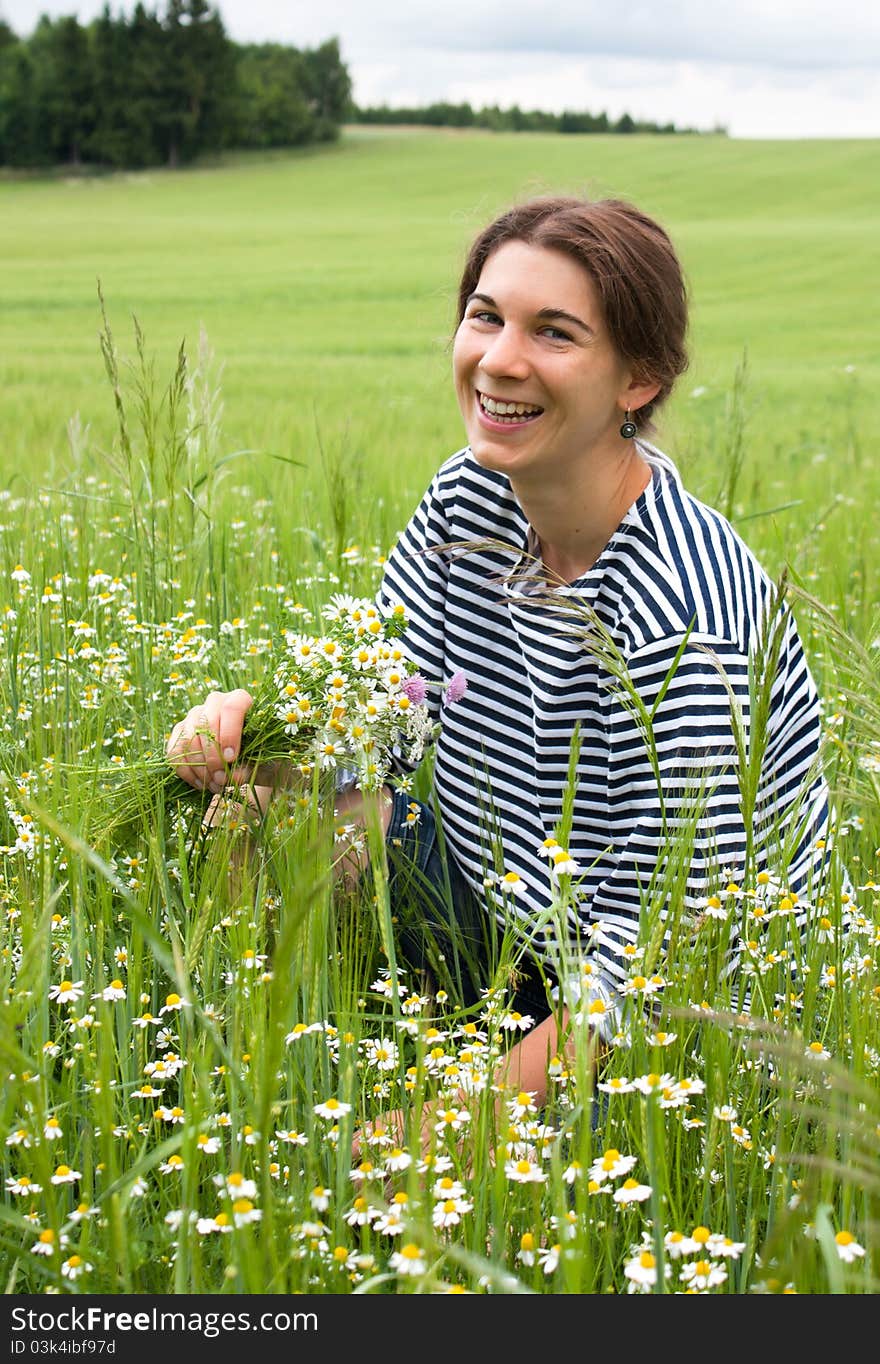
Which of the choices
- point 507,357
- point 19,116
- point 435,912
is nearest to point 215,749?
point 435,912

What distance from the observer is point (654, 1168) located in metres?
1.28

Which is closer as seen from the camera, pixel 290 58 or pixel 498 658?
pixel 498 658

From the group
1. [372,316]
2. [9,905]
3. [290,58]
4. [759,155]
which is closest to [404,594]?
[9,905]

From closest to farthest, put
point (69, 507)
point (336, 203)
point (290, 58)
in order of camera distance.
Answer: point (69, 507) < point (336, 203) < point (290, 58)

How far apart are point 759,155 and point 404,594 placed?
5141cm

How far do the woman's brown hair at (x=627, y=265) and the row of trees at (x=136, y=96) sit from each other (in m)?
67.8

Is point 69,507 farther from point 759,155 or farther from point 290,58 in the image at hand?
point 290,58

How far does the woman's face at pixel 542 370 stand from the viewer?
2.50 m

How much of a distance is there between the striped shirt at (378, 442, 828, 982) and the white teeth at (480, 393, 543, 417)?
0.27 meters

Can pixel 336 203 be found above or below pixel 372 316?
above

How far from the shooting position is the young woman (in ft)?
7.49

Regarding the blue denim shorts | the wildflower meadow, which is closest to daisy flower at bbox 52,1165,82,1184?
the wildflower meadow

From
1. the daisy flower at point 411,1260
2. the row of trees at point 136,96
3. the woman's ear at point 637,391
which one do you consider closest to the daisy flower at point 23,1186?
the daisy flower at point 411,1260
